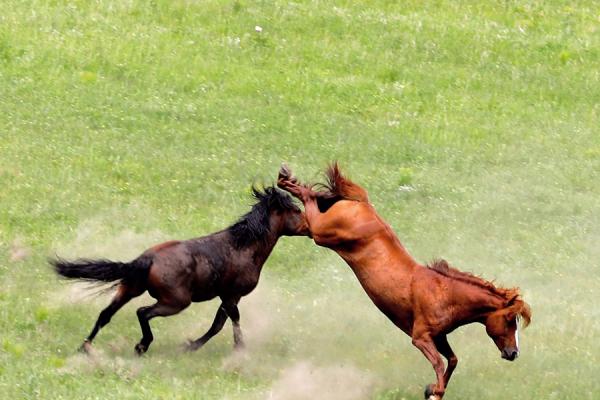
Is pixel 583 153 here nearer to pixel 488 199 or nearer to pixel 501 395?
pixel 488 199

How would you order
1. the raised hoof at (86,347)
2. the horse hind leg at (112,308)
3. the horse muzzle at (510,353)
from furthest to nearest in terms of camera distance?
the horse hind leg at (112,308) < the raised hoof at (86,347) < the horse muzzle at (510,353)

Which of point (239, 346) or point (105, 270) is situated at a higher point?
point (105, 270)

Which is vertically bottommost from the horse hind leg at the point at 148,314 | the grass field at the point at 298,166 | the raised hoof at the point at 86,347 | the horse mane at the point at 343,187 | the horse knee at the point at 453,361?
the grass field at the point at 298,166

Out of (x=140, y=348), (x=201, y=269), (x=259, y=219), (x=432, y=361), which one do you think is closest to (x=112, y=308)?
(x=140, y=348)

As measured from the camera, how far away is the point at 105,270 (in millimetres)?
12992

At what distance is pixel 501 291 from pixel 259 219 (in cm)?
289

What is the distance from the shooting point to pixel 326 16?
25.6 metres

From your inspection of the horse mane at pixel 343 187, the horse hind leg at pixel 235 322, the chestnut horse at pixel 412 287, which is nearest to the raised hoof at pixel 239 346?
the horse hind leg at pixel 235 322

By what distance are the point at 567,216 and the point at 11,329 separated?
8984 millimetres

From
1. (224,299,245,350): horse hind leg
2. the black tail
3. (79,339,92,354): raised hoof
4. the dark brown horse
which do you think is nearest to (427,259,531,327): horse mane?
the dark brown horse

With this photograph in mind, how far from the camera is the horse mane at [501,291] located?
12.0 m

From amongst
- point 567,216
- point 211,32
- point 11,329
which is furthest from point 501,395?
point 211,32

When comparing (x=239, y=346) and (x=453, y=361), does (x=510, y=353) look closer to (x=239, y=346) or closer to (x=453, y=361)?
(x=453, y=361)

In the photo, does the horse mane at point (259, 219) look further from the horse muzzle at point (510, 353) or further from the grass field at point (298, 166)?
the horse muzzle at point (510, 353)
